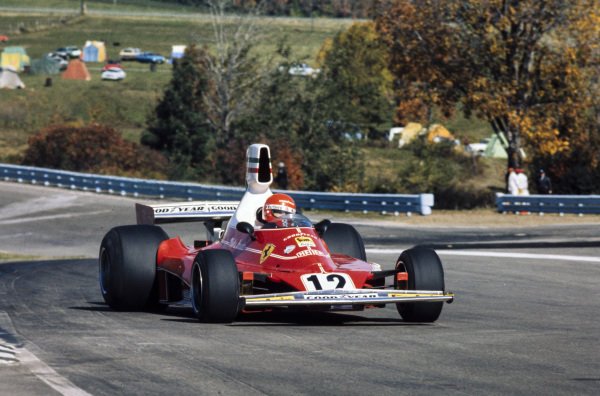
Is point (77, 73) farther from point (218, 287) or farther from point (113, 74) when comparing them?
point (218, 287)

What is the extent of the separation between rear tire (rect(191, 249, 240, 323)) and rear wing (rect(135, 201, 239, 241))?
3590 mm

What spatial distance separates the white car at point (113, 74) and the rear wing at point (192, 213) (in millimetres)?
91929

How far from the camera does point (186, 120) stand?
225ft

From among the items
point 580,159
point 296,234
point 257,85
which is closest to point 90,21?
point 257,85

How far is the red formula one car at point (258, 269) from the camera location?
11.7 m

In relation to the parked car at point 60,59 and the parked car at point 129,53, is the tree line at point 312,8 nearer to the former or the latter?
the parked car at point 129,53

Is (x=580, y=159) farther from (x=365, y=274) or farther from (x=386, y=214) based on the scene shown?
(x=365, y=274)

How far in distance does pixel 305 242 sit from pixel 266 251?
44cm

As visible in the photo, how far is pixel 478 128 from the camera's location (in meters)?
101

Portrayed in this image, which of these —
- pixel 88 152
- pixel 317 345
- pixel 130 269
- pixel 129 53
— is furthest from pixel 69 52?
pixel 317 345

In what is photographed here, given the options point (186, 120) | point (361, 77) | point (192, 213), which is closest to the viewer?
point (192, 213)

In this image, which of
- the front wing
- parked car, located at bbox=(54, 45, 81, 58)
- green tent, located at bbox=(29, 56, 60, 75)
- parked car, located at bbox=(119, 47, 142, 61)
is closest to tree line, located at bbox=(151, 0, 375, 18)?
parked car, located at bbox=(119, 47, 142, 61)

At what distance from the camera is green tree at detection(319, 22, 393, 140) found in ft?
291

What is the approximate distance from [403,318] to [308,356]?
322 centimetres
